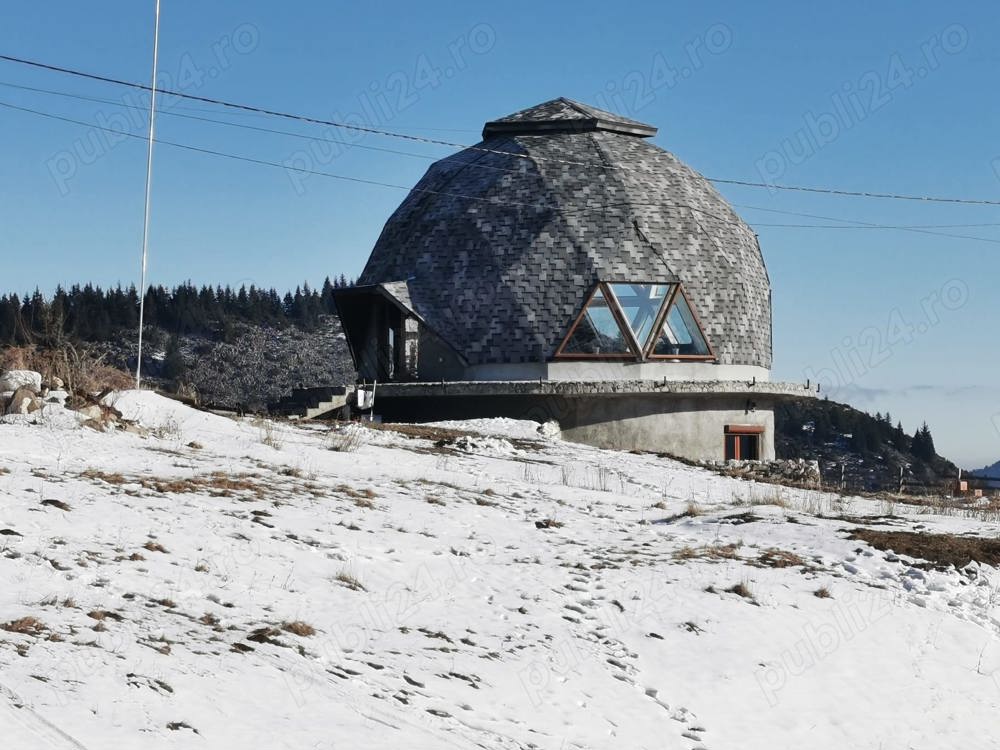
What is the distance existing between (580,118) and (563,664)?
29623mm

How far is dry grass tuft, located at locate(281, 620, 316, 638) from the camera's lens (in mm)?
8519

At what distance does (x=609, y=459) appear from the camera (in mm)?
24422

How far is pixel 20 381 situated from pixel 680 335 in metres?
20.4

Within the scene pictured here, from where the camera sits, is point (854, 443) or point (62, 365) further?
point (854, 443)

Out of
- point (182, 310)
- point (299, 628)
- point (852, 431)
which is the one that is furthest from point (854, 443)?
point (299, 628)

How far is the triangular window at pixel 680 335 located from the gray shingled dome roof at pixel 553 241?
347mm

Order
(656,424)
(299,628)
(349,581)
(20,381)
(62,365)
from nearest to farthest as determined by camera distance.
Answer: (299,628) → (349,581) → (20,381) → (62,365) → (656,424)

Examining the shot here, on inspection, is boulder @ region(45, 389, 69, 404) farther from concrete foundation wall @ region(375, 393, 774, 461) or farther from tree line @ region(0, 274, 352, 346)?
tree line @ region(0, 274, 352, 346)

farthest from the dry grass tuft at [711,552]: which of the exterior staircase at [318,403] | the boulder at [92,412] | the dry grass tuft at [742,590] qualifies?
the exterior staircase at [318,403]

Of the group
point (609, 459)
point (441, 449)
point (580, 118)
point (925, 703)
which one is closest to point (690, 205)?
point (580, 118)

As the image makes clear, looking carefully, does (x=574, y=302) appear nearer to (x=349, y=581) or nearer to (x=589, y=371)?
(x=589, y=371)

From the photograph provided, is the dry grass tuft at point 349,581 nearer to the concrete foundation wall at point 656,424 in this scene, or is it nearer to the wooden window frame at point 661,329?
the concrete foundation wall at point 656,424

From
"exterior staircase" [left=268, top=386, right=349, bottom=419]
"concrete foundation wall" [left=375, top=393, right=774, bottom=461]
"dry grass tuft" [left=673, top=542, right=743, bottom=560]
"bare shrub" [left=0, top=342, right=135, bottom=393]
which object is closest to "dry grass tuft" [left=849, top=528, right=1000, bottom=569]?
"dry grass tuft" [left=673, top=542, right=743, bottom=560]

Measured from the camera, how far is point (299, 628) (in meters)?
8.55
